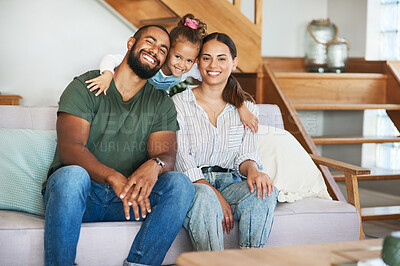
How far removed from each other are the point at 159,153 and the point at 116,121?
223 millimetres

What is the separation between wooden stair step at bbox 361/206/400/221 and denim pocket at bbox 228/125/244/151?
125cm

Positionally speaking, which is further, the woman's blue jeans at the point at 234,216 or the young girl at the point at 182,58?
the young girl at the point at 182,58

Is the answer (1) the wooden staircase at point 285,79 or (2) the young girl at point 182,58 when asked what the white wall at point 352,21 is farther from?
(2) the young girl at point 182,58

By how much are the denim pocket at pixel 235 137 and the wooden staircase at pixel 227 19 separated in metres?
1.59

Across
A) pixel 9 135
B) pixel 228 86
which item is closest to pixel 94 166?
pixel 9 135

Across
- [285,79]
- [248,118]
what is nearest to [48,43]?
[285,79]

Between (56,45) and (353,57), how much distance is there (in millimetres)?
2686

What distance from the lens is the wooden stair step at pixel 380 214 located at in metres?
3.25

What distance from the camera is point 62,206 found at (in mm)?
1781

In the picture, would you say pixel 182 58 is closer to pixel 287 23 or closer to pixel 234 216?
pixel 234 216

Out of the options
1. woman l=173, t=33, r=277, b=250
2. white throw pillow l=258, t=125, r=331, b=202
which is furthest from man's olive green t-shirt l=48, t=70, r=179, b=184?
white throw pillow l=258, t=125, r=331, b=202

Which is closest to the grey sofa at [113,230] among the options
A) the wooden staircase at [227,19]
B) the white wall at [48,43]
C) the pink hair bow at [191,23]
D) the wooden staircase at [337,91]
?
the pink hair bow at [191,23]

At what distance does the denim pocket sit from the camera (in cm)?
240

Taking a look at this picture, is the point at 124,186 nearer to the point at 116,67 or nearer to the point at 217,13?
the point at 116,67
